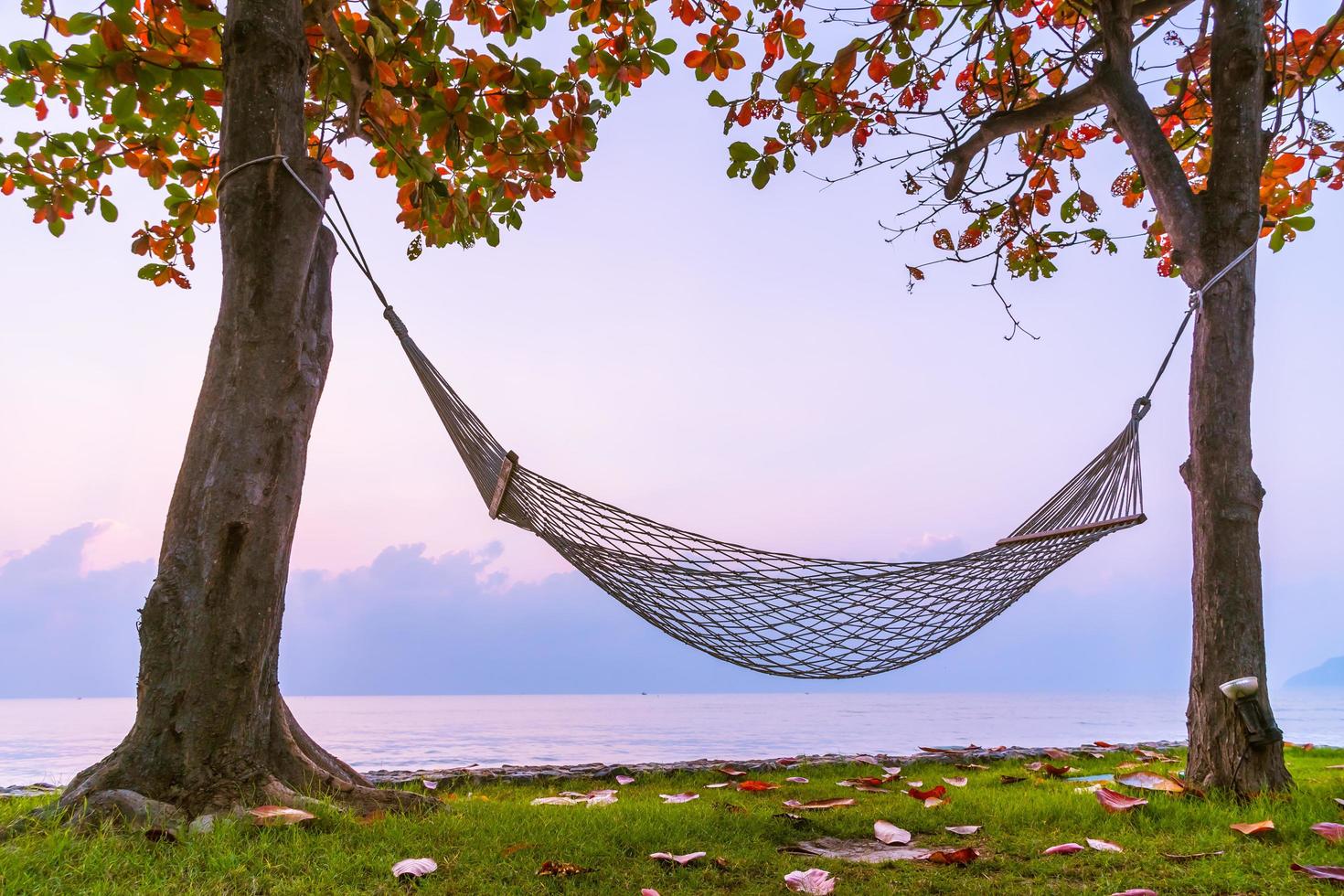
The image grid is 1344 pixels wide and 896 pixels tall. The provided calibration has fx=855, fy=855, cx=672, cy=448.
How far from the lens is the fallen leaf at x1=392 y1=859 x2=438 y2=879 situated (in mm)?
1569

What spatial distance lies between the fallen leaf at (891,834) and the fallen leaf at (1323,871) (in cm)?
77

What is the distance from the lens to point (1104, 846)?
191 cm

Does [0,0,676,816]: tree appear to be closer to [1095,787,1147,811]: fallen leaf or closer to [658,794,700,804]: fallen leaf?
[658,794,700,804]: fallen leaf

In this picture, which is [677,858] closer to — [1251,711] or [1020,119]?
[1251,711]

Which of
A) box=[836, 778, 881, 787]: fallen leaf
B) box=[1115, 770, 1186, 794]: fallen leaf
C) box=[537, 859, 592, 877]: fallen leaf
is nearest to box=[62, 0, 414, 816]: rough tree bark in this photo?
box=[537, 859, 592, 877]: fallen leaf

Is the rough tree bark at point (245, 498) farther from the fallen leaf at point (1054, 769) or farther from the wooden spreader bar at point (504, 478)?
the fallen leaf at point (1054, 769)

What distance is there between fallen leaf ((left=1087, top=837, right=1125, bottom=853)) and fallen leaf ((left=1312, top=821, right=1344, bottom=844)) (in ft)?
1.48

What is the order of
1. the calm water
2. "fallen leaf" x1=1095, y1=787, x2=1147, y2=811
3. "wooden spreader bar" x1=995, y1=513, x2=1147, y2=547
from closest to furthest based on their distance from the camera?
"fallen leaf" x1=1095, y1=787, x2=1147, y2=811 → "wooden spreader bar" x1=995, y1=513, x2=1147, y2=547 → the calm water

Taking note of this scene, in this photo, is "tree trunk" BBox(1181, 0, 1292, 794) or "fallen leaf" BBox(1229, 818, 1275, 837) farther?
"tree trunk" BBox(1181, 0, 1292, 794)

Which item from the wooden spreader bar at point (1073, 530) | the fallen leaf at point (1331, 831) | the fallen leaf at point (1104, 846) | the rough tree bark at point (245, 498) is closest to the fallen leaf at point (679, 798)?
the rough tree bark at point (245, 498)

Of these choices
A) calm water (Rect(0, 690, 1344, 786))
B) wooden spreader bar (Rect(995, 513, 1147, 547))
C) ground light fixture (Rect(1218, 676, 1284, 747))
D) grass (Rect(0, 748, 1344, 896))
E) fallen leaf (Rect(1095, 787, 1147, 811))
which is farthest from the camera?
calm water (Rect(0, 690, 1344, 786))

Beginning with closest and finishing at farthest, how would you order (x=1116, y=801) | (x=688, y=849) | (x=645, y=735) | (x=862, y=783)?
(x=688, y=849) → (x=1116, y=801) → (x=862, y=783) → (x=645, y=735)

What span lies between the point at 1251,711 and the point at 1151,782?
0.34 m

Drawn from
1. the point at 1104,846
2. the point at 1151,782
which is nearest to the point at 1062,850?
the point at 1104,846
